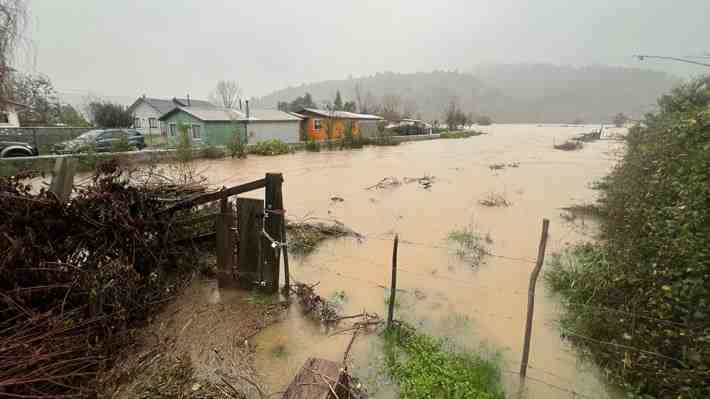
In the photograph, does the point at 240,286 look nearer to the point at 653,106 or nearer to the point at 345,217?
the point at 345,217

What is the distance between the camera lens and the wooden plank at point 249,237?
348 centimetres

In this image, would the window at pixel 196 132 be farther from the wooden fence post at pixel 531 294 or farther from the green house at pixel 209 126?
the wooden fence post at pixel 531 294

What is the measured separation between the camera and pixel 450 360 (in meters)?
2.82

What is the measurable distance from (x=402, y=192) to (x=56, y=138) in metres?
17.6

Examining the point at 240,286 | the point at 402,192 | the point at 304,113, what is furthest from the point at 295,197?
the point at 304,113

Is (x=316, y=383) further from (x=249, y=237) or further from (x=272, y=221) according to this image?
(x=249, y=237)

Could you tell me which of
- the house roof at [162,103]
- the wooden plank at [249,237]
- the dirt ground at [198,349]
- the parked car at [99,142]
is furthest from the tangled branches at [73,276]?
the house roof at [162,103]

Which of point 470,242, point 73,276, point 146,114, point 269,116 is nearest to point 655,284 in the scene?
point 470,242

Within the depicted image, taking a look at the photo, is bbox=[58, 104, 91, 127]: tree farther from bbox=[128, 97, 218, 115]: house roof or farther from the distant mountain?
the distant mountain

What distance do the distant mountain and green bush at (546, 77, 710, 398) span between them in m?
92.1

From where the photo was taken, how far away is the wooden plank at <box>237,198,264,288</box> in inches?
137

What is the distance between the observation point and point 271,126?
78.7ft

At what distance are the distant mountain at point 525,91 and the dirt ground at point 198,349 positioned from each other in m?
93.7

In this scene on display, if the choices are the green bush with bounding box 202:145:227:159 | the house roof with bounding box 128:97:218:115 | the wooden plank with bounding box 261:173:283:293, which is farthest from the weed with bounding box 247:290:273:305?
the house roof with bounding box 128:97:218:115
